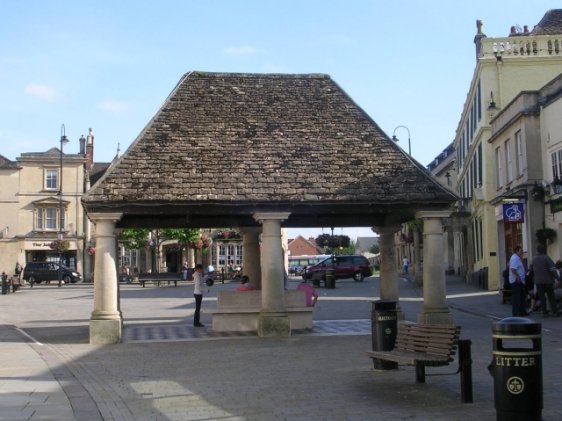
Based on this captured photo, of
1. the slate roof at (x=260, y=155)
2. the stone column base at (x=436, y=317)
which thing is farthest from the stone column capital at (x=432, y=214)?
the stone column base at (x=436, y=317)

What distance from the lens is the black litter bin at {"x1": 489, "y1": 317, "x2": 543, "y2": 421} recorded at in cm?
689

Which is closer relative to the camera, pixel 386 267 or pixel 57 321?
pixel 386 267

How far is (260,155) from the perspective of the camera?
17969 mm

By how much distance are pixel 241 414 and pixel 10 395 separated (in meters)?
3.35

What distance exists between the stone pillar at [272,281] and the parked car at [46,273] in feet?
134

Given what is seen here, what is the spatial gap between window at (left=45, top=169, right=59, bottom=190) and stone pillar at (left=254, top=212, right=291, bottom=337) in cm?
5060

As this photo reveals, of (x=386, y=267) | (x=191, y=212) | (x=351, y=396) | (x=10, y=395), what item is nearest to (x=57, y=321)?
(x=191, y=212)

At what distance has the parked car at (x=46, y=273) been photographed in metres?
54.7

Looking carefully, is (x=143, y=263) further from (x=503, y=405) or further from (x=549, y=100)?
(x=503, y=405)

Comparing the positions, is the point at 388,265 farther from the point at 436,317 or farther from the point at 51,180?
the point at 51,180

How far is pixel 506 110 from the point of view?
2884 centimetres

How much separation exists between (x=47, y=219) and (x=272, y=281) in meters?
50.6

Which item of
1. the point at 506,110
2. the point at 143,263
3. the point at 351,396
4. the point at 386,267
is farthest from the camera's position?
the point at 143,263

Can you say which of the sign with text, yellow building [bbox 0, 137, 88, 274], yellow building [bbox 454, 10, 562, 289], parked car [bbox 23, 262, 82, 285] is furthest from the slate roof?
yellow building [bbox 0, 137, 88, 274]
